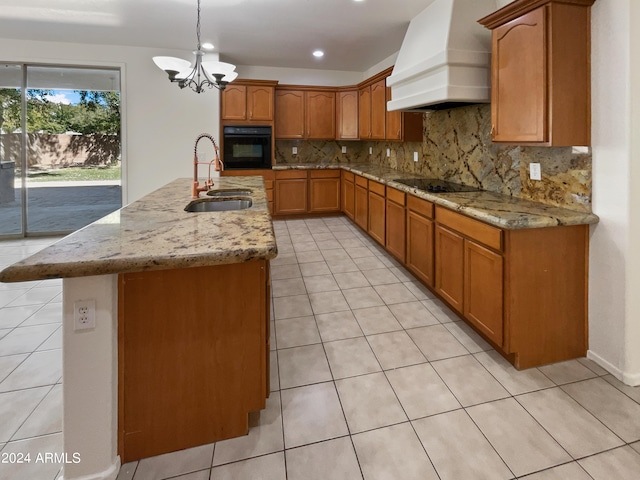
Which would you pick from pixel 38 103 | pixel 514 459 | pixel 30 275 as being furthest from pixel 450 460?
pixel 38 103

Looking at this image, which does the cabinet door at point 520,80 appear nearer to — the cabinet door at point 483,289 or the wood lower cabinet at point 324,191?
the cabinet door at point 483,289

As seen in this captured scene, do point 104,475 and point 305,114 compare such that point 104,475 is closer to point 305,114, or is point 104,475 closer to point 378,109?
point 378,109

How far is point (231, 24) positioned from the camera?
13.3ft

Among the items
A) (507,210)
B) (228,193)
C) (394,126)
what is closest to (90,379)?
(228,193)

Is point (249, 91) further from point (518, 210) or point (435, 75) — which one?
point (518, 210)

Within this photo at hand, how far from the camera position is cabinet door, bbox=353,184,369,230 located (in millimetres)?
4954

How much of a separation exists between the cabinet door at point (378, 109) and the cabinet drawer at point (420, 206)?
6.25 ft

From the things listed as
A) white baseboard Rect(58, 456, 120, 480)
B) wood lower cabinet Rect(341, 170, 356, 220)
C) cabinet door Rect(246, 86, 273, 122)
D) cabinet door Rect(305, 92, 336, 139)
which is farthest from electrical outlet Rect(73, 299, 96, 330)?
cabinet door Rect(305, 92, 336, 139)

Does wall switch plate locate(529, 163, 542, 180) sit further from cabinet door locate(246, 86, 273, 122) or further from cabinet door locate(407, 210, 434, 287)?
cabinet door locate(246, 86, 273, 122)

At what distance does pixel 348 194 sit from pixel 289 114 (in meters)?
1.73

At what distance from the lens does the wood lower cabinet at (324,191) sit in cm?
626

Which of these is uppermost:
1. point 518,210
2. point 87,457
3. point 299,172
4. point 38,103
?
point 38,103

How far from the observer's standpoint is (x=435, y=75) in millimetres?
2979

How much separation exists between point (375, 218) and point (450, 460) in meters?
3.30
